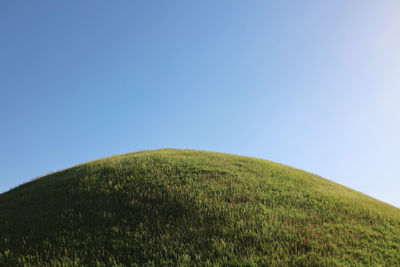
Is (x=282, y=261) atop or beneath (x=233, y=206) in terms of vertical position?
beneath

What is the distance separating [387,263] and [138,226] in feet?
30.5

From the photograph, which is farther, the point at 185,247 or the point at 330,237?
the point at 330,237

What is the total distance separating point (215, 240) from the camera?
910 cm

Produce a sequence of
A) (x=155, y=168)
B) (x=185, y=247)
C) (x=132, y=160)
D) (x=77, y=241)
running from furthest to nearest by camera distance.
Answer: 1. (x=132, y=160)
2. (x=155, y=168)
3. (x=77, y=241)
4. (x=185, y=247)

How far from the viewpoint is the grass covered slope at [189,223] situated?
28.6 feet

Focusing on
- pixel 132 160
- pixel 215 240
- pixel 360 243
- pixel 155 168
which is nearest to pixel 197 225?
pixel 215 240

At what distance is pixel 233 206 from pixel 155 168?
7.09 meters

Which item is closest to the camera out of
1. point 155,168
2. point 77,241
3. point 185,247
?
point 185,247

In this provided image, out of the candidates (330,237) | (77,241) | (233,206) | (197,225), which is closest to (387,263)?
(330,237)

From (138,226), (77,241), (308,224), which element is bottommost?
(77,241)

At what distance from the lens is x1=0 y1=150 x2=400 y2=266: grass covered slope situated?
28.6ft

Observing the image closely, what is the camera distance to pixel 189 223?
1038 centimetres

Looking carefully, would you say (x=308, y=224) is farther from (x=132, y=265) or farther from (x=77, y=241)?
(x=77, y=241)

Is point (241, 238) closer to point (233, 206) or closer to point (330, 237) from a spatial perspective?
point (233, 206)
